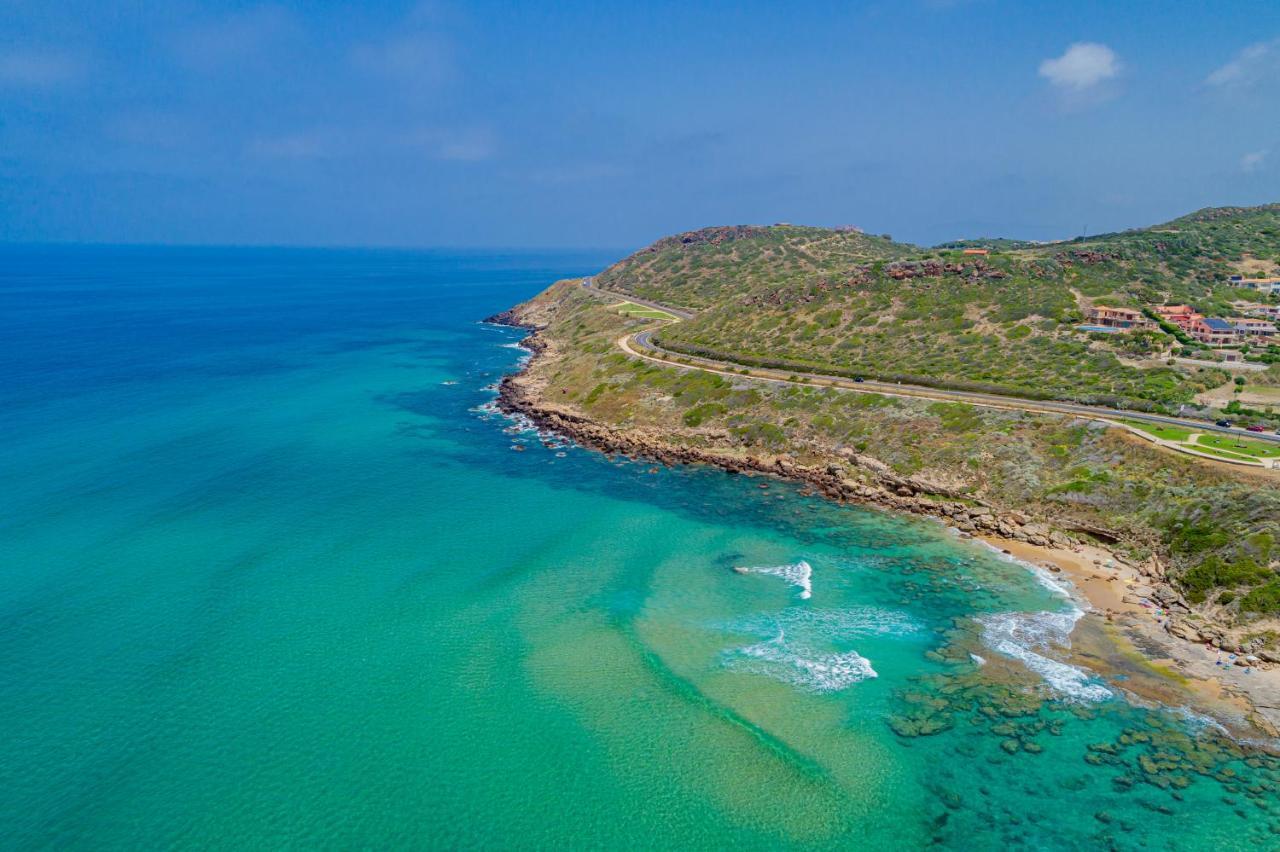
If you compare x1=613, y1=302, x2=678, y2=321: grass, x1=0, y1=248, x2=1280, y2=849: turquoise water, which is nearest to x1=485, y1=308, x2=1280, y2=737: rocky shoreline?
x1=0, y1=248, x2=1280, y2=849: turquoise water

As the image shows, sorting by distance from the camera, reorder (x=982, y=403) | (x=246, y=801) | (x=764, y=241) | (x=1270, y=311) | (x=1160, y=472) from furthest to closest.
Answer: (x=764, y=241)
(x=1270, y=311)
(x=982, y=403)
(x=1160, y=472)
(x=246, y=801)

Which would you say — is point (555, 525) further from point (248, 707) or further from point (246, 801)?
point (246, 801)

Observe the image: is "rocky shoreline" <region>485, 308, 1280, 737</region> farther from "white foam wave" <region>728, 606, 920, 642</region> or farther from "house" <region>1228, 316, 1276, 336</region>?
"house" <region>1228, 316, 1276, 336</region>

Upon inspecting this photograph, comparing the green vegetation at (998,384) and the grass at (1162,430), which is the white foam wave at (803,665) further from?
the grass at (1162,430)

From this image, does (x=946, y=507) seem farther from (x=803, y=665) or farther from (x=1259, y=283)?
(x=1259, y=283)

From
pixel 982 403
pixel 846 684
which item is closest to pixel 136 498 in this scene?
pixel 846 684

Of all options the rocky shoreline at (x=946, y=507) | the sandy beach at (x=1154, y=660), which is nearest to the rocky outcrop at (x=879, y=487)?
the rocky shoreline at (x=946, y=507)
